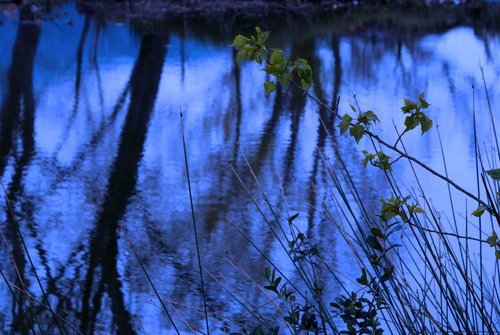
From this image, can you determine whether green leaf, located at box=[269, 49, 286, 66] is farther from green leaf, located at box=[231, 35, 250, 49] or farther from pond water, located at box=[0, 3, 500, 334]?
pond water, located at box=[0, 3, 500, 334]

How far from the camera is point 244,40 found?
1207 mm

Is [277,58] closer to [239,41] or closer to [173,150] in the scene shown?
→ [239,41]

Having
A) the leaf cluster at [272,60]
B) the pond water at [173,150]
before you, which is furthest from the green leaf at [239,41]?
the pond water at [173,150]

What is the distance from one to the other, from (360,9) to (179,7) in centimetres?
206

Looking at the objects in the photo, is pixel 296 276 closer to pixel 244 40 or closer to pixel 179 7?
pixel 244 40

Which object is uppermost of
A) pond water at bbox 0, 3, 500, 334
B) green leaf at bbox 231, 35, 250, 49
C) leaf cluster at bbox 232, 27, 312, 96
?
green leaf at bbox 231, 35, 250, 49

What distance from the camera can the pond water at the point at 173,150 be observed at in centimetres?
226

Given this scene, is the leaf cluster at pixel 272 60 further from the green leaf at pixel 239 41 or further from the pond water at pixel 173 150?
the pond water at pixel 173 150

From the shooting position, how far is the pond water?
2258 mm

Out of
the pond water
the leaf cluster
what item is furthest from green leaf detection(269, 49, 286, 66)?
the pond water

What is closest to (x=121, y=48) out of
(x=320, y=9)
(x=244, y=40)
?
(x=320, y=9)

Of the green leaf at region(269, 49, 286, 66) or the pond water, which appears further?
the pond water

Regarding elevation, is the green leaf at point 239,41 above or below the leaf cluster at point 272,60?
above

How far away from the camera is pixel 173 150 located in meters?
3.66
